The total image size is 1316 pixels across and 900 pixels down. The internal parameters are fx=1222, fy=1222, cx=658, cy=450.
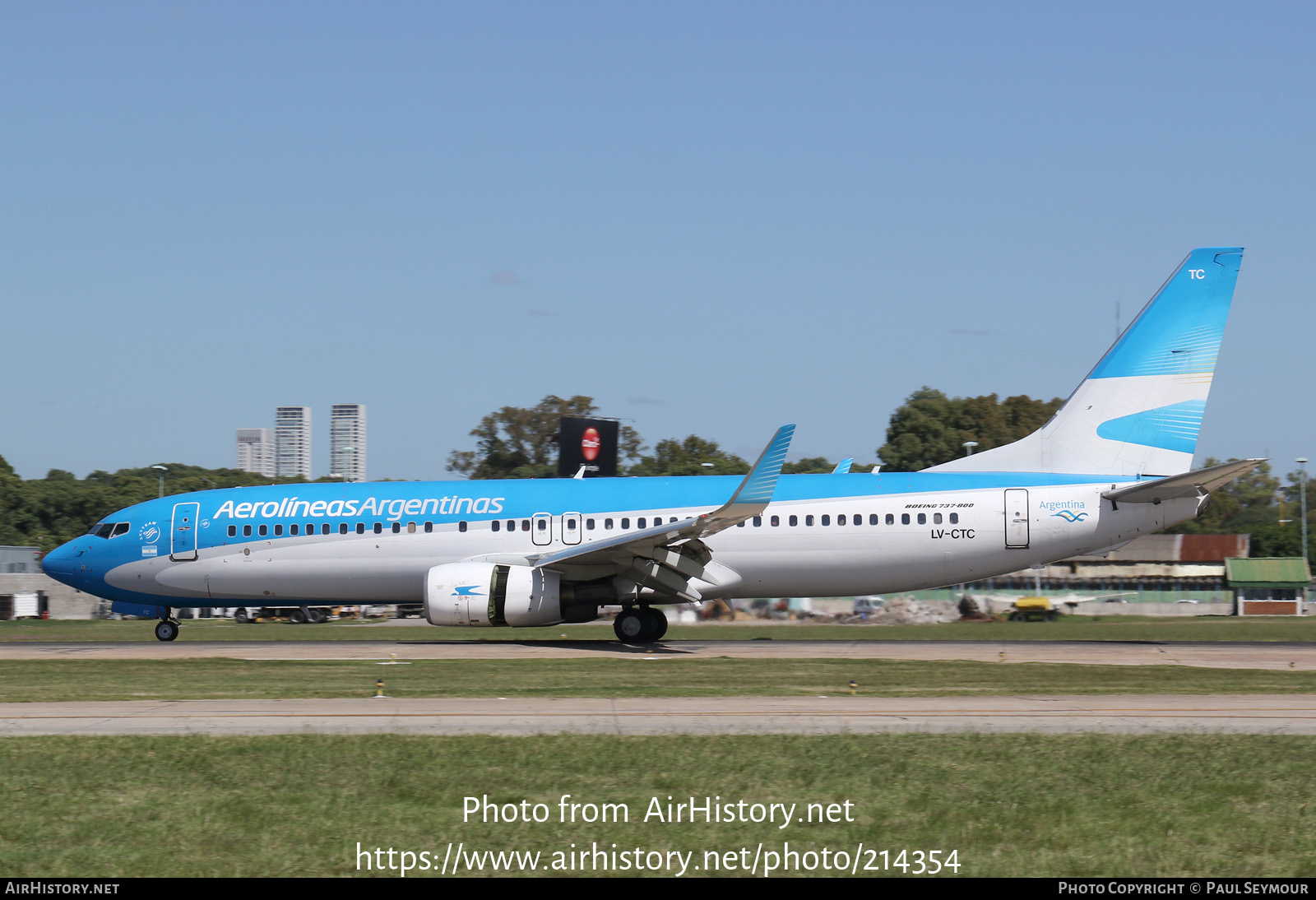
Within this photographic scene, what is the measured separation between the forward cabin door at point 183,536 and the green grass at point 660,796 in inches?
686

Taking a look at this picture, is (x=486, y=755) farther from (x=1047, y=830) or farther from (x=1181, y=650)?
(x=1181, y=650)

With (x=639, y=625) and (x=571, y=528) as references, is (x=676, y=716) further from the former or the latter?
(x=571, y=528)

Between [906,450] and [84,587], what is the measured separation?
238ft

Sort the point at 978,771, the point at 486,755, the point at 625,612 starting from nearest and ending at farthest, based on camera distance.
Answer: the point at 978,771
the point at 486,755
the point at 625,612

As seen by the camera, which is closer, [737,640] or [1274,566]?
[737,640]

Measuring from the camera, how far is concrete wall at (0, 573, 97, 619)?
6194cm

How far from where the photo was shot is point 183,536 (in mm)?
29078

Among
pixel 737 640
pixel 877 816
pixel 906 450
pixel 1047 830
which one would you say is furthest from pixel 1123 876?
pixel 906 450

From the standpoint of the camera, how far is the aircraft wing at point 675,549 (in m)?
23.6

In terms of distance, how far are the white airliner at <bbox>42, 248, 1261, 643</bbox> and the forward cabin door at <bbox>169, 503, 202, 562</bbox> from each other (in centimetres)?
5

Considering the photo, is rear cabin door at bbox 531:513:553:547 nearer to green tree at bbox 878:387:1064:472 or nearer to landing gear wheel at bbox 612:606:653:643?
landing gear wheel at bbox 612:606:653:643

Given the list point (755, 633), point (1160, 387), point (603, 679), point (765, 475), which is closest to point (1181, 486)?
point (1160, 387)

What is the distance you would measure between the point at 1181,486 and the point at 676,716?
50.7ft
